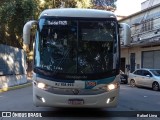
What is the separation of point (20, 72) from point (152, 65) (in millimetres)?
12912

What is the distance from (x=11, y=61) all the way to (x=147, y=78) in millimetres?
10644

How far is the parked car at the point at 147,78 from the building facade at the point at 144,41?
482 cm

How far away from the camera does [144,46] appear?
37.0m

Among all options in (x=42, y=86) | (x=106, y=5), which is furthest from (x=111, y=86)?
(x=106, y=5)

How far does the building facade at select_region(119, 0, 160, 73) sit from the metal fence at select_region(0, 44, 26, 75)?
996cm

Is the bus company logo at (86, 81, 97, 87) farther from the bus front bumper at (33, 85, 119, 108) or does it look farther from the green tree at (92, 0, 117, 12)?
the green tree at (92, 0, 117, 12)

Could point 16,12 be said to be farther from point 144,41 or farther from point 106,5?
point 106,5

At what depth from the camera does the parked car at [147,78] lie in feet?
84.4

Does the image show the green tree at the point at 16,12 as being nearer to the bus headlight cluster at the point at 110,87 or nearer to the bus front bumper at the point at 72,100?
the bus front bumper at the point at 72,100

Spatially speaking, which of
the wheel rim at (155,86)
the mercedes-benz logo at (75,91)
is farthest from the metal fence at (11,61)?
the mercedes-benz logo at (75,91)

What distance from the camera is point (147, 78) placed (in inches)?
1057

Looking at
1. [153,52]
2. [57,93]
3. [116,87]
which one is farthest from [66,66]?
[153,52]

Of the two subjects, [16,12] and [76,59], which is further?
[16,12]

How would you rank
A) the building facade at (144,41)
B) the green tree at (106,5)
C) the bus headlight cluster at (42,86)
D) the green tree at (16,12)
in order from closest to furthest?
the bus headlight cluster at (42,86) < the green tree at (16,12) < the building facade at (144,41) < the green tree at (106,5)
